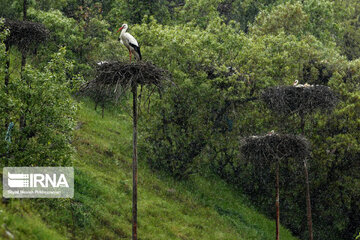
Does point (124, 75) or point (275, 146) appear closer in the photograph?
point (124, 75)

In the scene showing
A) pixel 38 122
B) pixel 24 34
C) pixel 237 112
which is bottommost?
pixel 38 122

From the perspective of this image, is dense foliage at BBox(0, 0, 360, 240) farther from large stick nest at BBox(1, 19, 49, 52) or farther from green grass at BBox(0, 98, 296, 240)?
large stick nest at BBox(1, 19, 49, 52)

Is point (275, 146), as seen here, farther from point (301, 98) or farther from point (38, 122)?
point (38, 122)

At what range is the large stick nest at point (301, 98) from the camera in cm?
2164

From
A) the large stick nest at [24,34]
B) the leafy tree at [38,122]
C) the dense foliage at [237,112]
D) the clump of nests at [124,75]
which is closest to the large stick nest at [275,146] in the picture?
the dense foliage at [237,112]

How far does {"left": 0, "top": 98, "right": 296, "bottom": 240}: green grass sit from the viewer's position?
15.4 metres

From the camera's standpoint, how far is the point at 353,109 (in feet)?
91.1

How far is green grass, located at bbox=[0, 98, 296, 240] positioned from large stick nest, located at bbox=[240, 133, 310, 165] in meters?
4.89

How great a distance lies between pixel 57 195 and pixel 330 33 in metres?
39.6

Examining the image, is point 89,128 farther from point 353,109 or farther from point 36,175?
point 353,109

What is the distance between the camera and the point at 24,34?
1727 cm

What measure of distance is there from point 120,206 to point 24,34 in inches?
334

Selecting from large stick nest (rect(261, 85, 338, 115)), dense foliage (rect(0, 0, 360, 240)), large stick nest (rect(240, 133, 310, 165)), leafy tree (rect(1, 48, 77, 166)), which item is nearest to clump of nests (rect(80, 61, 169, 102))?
leafy tree (rect(1, 48, 77, 166))

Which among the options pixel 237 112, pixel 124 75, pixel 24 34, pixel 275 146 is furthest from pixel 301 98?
pixel 24 34
